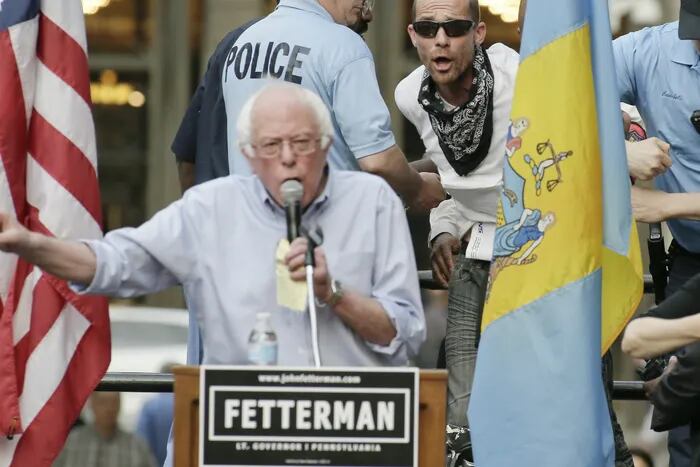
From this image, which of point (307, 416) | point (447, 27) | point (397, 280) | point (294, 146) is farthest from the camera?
point (447, 27)

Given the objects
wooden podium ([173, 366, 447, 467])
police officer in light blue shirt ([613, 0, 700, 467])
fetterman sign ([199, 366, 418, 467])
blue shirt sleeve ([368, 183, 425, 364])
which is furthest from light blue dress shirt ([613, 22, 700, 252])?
fetterman sign ([199, 366, 418, 467])

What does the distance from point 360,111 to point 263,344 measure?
4.57 feet

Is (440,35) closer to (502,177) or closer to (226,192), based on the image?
(502,177)

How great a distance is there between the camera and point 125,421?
41.2ft

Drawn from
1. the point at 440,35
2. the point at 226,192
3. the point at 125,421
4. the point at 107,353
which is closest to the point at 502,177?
the point at 440,35

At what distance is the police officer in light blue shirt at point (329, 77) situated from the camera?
6.48m

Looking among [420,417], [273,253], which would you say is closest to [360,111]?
[273,253]

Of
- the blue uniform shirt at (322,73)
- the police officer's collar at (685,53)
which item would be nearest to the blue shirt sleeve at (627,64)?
the police officer's collar at (685,53)

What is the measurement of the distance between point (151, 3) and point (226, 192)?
11.2 m

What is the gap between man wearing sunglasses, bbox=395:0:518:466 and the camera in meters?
6.66

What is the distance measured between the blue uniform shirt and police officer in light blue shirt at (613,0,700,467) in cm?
98

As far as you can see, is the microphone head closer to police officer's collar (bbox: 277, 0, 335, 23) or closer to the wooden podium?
the wooden podium

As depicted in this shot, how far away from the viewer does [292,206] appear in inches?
213

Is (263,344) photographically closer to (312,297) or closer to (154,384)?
(312,297)
